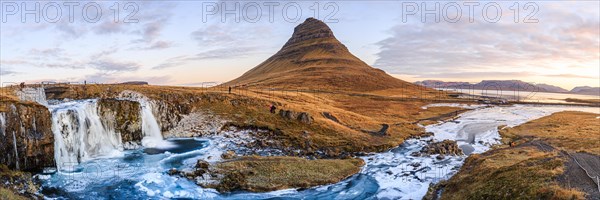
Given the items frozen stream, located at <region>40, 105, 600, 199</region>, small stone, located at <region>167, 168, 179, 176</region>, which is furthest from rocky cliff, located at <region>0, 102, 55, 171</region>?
small stone, located at <region>167, 168, 179, 176</region>

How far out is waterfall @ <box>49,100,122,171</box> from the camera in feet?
124

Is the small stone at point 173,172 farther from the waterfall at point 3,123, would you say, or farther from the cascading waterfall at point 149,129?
the waterfall at point 3,123

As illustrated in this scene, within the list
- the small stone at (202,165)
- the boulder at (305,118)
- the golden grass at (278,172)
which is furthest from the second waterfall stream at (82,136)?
the boulder at (305,118)

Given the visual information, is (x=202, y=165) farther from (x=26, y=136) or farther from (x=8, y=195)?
(x=26, y=136)

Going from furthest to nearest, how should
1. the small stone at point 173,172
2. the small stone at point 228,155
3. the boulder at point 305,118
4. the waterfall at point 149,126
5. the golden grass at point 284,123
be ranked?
1. the boulder at point 305,118
2. the golden grass at point 284,123
3. the waterfall at point 149,126
4. the small stone at point 228,155
5. the small stone at point 173,172

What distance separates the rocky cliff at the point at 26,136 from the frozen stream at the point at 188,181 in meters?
2.72

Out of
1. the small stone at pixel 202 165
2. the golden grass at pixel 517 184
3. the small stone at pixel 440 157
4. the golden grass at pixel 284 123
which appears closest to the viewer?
the golden grass at pixel 517 184

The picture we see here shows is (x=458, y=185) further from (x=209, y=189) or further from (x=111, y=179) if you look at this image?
(x=111, y=179)

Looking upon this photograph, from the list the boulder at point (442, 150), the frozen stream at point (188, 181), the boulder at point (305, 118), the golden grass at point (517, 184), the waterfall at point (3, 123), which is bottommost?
the frozen stream at point (188, 181)

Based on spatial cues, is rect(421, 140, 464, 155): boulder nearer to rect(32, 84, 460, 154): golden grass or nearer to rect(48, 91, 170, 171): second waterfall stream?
rect(32, 84, 460, 154): golden grass

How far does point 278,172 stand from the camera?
34.4 meters

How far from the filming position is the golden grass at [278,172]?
31.9 m

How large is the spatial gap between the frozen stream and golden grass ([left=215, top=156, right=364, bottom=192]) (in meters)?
0.87

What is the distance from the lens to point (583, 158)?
29734 mm
